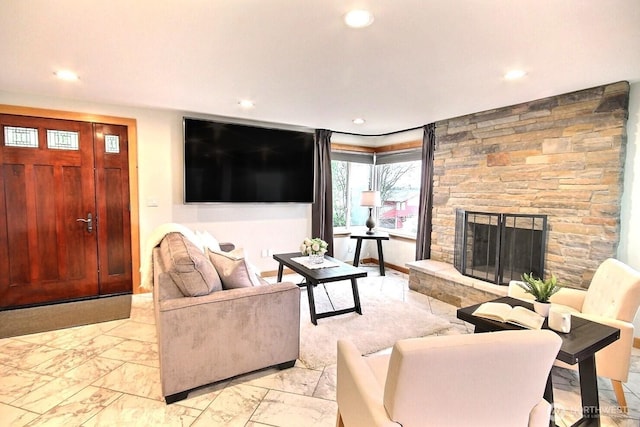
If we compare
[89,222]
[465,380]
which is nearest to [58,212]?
[89,222]

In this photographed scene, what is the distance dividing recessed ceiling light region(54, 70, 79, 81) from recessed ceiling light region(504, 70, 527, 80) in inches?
138

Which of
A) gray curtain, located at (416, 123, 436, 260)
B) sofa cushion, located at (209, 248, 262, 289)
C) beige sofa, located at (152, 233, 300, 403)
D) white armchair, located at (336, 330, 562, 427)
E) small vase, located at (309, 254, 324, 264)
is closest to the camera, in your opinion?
white armchair, located at (336, 330, 562, 427)

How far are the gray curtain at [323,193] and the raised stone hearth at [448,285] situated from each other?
4.87 feet

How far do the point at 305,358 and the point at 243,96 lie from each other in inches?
100

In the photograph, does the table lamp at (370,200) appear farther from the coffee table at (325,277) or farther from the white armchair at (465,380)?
the white armchair at (465,380)

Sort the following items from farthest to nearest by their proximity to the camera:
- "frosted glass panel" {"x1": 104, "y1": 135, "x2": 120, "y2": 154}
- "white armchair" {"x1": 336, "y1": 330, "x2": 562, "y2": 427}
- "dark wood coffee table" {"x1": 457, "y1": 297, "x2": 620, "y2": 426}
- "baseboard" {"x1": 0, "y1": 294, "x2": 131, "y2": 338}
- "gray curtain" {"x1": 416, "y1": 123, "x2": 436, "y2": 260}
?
"gray curtain" {"x1": 416, "y1": 123, "x2": 436, "y2": 260} → "frosted glass panel" {"x1": 104, "y1": 135, "x2": 120, "y2": 154} → "baseboard" {"x1": 0, "y1": 294, "x2": 131, "y2": 338} → "dark wood coffee table" {"x1": 457, "y1": 297, "x2": 620, "y2": 426} → "white armchair" {"x1": 336, "y1": 330, "x2": 562, "y2": 427}

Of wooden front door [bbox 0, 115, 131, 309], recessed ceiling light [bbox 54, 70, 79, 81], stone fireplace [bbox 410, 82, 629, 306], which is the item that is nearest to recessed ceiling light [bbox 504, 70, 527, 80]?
stone fireplace [bbox 410, 82, 629, 306]

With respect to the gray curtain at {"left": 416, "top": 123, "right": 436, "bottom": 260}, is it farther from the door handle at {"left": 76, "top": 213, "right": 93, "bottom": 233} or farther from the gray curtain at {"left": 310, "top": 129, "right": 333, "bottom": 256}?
the door handle at {"left": 76, "top": 213, "right": 93, "bottom": 233}

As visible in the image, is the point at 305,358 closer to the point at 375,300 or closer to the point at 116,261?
the point at 375,300

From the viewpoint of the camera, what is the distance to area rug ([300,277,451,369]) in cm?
273

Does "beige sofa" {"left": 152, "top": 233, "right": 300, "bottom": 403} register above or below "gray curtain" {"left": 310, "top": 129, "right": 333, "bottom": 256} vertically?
below

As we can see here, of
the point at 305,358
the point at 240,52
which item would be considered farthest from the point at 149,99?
the point at 305,358

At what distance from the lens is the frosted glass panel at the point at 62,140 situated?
351cm

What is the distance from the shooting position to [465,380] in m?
1.05
